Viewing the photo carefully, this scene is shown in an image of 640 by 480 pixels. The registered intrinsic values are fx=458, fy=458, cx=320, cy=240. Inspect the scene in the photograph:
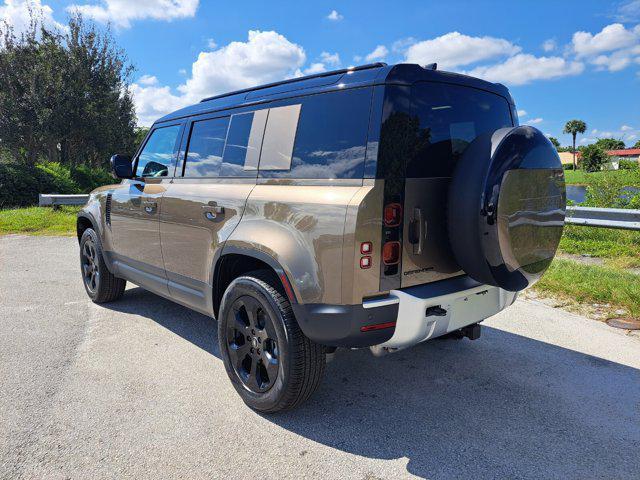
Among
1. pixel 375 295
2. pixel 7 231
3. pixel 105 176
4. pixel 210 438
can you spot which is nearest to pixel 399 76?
pixel 375 295

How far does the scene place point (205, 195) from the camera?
11.0 feet

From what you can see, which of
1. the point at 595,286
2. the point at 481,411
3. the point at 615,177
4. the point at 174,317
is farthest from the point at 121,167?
the point at 615,177

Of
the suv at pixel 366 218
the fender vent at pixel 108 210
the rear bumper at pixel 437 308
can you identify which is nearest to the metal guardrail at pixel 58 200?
the fender vent at pixel 108 210

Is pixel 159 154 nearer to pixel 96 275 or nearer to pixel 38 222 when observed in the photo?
pixel 96 275

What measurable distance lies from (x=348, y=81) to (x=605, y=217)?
587 centimetres

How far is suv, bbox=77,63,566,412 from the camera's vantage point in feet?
8.00

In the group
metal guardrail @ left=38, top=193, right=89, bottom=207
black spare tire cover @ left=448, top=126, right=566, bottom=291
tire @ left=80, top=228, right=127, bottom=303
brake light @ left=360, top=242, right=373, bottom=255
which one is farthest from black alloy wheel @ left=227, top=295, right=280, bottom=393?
metal guardrail @ left=38, top=193, right=89, bottom=207

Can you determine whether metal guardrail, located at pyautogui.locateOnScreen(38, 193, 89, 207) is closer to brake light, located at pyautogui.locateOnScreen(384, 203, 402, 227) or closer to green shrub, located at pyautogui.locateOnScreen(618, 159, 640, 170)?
brake light, located at pyautogui.locateOnScreen(384, 203, 402, 227)

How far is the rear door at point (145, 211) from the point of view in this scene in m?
3.97

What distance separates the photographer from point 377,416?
289 centimetres

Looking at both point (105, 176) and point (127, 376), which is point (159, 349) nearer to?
point (127, 376)

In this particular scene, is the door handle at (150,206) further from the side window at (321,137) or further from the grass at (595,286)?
the grass at (595,286)

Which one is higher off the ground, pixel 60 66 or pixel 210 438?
pixel 60 66

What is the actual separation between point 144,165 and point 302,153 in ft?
7.46
